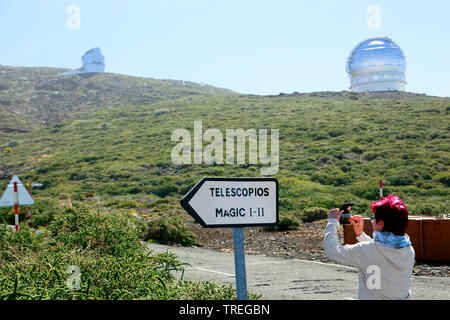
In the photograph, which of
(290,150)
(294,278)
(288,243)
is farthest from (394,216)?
(290,150)

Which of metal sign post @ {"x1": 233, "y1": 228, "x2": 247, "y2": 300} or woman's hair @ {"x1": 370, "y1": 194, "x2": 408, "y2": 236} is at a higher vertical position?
woman's hair @ {"x1": 370, "y1": 194, "x2": 408, "y2": 236}

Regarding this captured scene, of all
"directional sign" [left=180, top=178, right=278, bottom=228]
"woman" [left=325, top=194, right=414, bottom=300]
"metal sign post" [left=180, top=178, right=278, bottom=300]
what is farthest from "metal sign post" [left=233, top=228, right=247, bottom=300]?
"woman" [left=325, top=194, right=414, bottom=300]

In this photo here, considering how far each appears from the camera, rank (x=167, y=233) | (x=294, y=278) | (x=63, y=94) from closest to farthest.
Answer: (x=294, y=278), (x=167, y=233), (x=63, y=94)

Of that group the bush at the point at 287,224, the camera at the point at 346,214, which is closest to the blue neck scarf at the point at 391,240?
the camera at the point at 346,214

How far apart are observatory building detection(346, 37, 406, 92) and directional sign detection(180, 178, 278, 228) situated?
71.6m

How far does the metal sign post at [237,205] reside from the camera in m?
3.10

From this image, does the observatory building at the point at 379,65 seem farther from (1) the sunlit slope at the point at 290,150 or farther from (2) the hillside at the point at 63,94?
(2) the hillside at the point at 63,94

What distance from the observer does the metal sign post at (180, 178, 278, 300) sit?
3.10m

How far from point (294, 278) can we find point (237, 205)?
6.02 meters

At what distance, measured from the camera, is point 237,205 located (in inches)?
124

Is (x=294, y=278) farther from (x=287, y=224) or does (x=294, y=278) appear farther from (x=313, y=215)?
(x=313, y=215)

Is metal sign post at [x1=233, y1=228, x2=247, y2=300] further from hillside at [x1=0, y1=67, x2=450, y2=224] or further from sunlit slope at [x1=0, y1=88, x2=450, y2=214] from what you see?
sunlit slope at [x1=0, y1=88, x2=450, y2=214]
